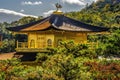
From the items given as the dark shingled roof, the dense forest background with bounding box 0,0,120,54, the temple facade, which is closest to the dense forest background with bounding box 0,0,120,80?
the dense forest background with bounding box 0,0,120,54

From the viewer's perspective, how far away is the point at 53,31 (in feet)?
125

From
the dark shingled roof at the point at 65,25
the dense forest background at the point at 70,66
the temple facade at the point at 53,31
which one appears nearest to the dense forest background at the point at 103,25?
the dense forest background at the point at 70,66

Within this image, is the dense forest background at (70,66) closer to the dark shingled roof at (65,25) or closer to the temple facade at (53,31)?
the temple facade at (53,31)

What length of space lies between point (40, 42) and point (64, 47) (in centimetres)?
1340

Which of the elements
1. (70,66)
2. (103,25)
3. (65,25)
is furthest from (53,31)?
(103,25)

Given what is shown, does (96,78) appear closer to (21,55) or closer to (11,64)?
(11,64)

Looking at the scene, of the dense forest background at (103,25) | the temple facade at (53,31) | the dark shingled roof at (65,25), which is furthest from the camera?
the dark shingled roof at (65,25)

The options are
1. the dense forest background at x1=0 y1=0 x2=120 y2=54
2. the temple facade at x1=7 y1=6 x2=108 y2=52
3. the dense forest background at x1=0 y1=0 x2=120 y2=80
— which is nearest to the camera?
the dense forest background at x1=0 y1=0 x2=120 y2=80

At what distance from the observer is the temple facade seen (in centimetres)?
3862

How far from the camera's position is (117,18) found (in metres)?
92.2

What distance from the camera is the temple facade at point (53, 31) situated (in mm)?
38625

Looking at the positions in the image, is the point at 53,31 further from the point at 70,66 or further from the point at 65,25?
the point at 70,66

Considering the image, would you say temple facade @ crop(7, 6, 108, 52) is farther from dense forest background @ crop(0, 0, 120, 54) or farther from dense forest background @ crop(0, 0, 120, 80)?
dense forest background @ crop(0, 0, 120, 80)

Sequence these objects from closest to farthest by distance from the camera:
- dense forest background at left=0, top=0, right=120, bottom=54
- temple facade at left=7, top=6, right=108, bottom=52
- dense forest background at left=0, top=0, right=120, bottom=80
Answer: dense forest background at left=0, top=0, right=120, bottom=80, dense forest background at left=0, top=0, right=120, bottom=54, temple facade at left=7, top=6, right=108, bottom=52
